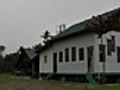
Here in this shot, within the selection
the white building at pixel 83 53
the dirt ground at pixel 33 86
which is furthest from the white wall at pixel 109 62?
the dirt ground at pixel 33 86

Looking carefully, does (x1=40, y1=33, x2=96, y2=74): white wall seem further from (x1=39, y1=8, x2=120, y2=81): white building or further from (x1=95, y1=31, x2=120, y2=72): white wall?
(x1=95, y1=31, x2=120, y2=72): white wall

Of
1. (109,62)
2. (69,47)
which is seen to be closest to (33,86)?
(109,62)

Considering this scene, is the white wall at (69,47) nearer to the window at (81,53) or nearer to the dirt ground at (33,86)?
the window at (81,53)

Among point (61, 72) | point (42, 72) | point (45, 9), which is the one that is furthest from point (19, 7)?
point (42, 72)

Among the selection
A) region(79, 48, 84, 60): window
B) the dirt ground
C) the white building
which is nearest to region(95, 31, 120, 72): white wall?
the white building

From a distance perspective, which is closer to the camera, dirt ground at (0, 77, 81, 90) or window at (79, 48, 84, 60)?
dirt ground at (0, 77, 81, 90)

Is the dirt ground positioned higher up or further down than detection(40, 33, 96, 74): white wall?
further down

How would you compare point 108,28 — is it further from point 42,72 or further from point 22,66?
point 22,66

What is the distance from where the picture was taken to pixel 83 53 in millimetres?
20375

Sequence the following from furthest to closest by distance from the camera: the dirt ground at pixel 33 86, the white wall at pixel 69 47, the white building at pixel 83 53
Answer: the white wall at pixel 69 47, the white building at pixel 83 53, the dirt ground at pixel 33 86

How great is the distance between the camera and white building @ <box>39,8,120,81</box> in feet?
61.9

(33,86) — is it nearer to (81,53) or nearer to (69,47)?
(81,53)

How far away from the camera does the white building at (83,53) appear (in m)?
18.9

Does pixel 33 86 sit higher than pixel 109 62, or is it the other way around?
pixel 109 62
